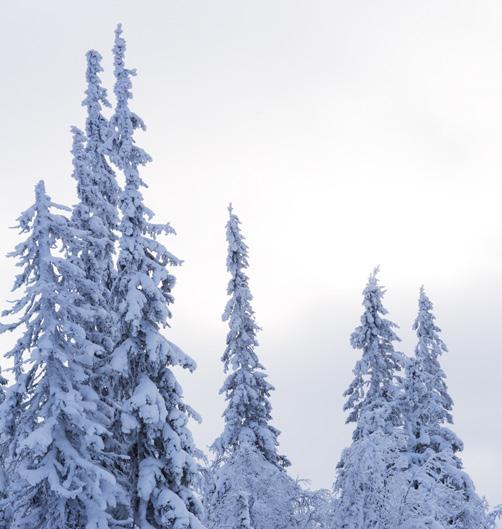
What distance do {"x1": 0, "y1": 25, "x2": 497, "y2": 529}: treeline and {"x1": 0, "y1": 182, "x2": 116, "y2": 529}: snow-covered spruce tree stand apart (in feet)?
0.13

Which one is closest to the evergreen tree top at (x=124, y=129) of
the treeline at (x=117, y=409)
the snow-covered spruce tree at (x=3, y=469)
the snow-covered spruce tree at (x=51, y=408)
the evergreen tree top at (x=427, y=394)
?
the treeline at (x=117, y=409)

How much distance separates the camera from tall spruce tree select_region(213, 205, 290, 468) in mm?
36906

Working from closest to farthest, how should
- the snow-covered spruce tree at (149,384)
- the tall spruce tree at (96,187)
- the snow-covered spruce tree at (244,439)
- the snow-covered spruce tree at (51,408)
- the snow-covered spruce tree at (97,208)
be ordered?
the snow-covered spruce tree at (51,408) < the snow-covered spruce tree at (149,384) < the snow-covered spruce tree at (97,208) < the tall spruce tree at (96,187) < the snow-covered spruce tree at (244,439)

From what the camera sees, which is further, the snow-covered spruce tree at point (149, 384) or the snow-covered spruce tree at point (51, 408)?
the snow-covered spruce tree at point (149, 384)

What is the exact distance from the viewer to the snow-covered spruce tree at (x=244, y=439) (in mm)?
34562

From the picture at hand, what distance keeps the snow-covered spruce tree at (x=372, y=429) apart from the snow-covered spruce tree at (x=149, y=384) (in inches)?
263

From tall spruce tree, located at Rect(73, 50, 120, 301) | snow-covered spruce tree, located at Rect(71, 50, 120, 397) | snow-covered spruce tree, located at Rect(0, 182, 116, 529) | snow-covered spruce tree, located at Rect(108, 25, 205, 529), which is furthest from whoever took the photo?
tall spruce tree, located at Rect(73, 50, 120, 301)

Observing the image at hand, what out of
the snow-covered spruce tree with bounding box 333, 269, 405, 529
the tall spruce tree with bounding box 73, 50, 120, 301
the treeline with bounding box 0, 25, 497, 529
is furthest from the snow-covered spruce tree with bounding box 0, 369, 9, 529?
the snow-covered spruce tree with bounding box 333, 269, 405, 529

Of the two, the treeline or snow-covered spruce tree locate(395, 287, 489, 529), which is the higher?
snow-covered spruce tree locate(395, 287, 489, 529)

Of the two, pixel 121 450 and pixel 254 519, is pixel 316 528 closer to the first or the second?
pixel 254 519

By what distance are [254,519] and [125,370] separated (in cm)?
1510

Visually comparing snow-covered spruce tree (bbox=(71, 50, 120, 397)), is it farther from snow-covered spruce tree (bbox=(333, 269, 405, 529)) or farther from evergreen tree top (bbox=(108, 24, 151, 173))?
snow-covered spruce tree (bbox=(333, 269, 405, 529))

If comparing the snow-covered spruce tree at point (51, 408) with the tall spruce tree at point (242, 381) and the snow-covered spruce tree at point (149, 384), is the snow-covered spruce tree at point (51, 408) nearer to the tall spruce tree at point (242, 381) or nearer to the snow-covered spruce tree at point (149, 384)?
the snow-covered spruce tree at point (149, 384)

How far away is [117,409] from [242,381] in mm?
15110
